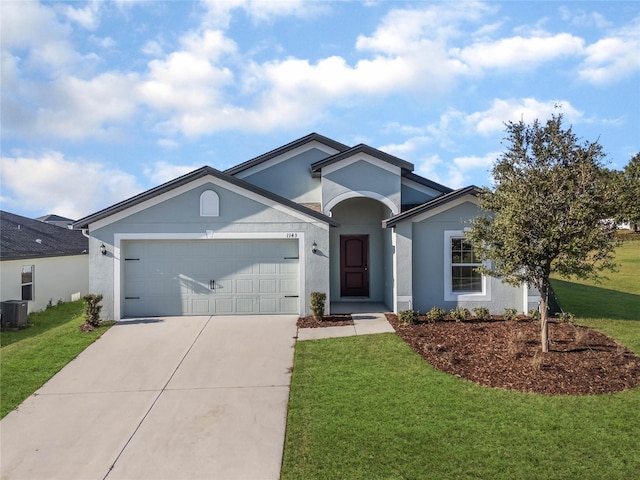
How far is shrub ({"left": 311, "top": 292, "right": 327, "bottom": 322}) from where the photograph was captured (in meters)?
11.8

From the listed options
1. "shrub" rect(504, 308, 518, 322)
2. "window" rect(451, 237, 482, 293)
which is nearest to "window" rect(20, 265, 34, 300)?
"window" rect(451, 237, 482, 293)

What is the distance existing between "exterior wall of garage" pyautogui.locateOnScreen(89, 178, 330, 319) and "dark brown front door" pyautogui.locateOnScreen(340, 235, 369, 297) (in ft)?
9.39

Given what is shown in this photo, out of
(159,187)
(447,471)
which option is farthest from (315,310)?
(447,471)

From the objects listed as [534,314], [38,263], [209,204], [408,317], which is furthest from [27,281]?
[534,314]

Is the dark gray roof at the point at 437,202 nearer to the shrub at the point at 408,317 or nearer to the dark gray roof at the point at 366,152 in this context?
the dark gray roof at the point at 366,152

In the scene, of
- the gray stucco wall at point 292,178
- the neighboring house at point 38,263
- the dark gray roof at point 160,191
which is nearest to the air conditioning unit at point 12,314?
the neighboring house at point 38,263

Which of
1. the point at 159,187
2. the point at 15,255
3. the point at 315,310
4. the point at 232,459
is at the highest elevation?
the point at 159,187

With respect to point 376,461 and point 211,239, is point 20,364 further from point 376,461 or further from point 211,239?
point 376,461

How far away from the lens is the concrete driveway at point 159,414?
514 cm

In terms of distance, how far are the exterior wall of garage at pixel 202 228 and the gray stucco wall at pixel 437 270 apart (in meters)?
2.75

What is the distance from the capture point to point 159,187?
39.4 feet

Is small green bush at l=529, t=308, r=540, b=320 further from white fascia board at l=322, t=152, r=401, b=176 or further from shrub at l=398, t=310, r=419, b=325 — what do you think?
white fascia board at l=322, t=152, r=401, b=176

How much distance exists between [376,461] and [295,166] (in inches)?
457

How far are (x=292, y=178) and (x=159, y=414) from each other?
10063 mm
